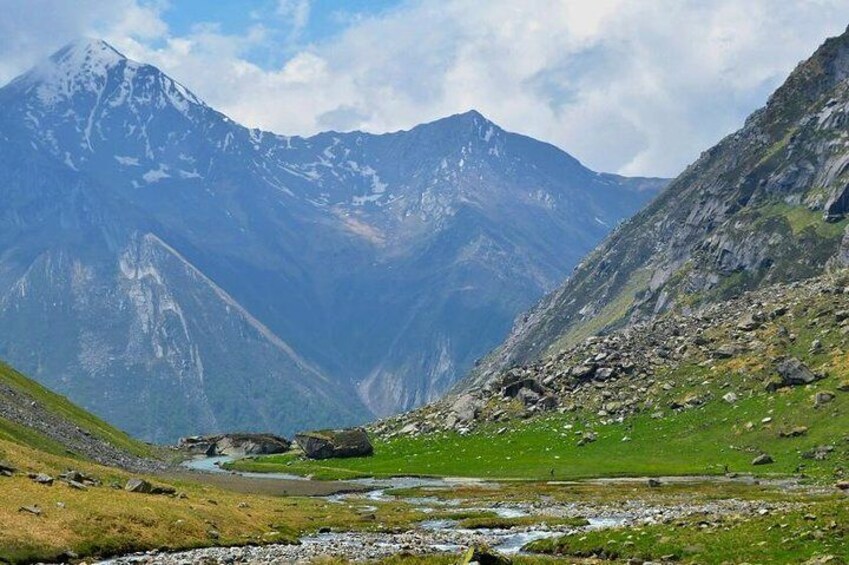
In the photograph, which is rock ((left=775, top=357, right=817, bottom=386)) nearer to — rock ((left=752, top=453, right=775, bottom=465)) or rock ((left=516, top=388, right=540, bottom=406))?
rock ((left=752, top=453, right=775, bottom=465))

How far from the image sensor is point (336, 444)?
573 feet

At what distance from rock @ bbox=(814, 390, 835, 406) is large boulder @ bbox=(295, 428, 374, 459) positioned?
88.0 meters

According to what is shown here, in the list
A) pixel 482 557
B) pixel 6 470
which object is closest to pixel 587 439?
pixel 6 470

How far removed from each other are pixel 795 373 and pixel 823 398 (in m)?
9.84

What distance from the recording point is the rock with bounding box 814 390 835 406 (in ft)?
352

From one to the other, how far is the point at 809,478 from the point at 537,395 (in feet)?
242

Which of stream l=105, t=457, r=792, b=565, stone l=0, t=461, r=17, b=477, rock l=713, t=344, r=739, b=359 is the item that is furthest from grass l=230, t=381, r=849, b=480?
stone l=0, t=461, r=17, b=477

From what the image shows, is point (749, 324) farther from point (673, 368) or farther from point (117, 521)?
point (117, 521)

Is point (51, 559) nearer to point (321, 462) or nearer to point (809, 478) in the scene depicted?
point (809, 478)

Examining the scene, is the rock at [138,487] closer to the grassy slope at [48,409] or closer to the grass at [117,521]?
the grass at [117,521]

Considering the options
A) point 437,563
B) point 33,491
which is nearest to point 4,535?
point 33,491

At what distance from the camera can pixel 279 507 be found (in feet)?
277

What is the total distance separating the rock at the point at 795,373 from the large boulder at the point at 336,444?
8231cm

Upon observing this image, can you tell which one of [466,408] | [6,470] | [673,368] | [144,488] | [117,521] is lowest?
[117,521]
